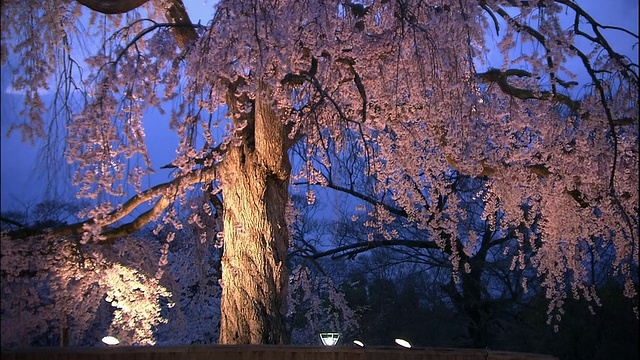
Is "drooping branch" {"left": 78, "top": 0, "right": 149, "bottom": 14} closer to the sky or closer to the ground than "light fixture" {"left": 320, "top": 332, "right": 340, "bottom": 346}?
closer to the sky

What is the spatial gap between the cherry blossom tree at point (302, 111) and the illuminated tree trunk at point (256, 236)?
15 millimetres

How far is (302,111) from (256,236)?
4.53 ft

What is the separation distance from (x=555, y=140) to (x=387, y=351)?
3840 mm

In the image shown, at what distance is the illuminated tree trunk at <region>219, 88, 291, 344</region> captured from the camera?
242 inches

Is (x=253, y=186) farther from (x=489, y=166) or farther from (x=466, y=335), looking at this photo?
(x=466, y=335)

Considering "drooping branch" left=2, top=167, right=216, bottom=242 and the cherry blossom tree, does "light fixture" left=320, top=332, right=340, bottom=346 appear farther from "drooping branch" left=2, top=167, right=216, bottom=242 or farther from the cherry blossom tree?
"drooping branch" left=2, top=167, right=216, bottom=242

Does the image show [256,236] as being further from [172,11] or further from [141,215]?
[172,11]

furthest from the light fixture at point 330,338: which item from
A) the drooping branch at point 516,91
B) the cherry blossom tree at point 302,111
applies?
the drooping branch at point 516,91

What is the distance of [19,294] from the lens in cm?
583

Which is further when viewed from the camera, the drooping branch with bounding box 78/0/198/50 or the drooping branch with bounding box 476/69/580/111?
the drooping branch with bounding box 476/69/580/111

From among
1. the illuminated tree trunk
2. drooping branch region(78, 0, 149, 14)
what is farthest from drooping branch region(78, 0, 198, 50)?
the illuminated tree trunk

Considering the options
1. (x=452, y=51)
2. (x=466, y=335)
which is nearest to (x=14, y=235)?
(x=452, y=51)

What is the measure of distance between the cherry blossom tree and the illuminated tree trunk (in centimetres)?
1

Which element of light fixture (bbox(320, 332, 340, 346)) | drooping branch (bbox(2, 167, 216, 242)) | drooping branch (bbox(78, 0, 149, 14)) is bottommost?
light fixture (bbox(320, 332, 340, 346))
